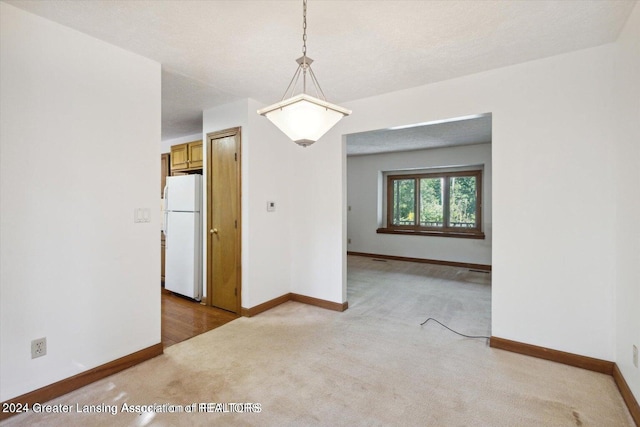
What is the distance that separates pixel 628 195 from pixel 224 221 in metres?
3.54

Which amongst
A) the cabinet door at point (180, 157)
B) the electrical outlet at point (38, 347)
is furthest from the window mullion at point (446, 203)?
the electrical outlet at point (38, 347)

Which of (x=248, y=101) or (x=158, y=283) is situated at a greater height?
(x=248, y=101)

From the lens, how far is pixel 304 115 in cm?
160

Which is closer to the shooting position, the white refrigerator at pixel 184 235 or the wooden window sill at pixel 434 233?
the white refrigerator at pixel 184 235

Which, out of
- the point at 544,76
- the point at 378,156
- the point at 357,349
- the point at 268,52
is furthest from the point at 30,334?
the point at 378,156

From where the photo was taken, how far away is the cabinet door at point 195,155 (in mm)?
4186

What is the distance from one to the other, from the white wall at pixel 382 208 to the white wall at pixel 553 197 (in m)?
3.52

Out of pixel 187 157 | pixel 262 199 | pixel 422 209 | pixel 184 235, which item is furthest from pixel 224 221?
pixel 422 209

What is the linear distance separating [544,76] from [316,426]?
305cm

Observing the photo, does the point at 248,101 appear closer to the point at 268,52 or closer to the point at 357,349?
the point at 268,52

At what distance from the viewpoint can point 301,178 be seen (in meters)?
3.98

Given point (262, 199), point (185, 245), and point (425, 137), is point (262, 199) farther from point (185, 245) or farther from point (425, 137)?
point (425, 137)

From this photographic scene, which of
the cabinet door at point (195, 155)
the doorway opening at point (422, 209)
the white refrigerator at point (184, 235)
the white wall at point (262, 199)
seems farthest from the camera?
the doorway opening at point (422, 209)

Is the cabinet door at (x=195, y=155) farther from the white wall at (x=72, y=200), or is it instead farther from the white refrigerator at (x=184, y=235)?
the white wall at (x=72, y=200)
